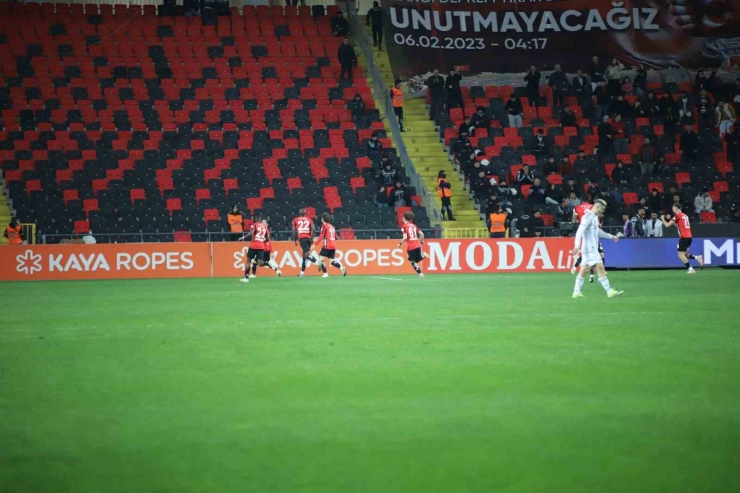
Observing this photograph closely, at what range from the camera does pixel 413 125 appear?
39.5m

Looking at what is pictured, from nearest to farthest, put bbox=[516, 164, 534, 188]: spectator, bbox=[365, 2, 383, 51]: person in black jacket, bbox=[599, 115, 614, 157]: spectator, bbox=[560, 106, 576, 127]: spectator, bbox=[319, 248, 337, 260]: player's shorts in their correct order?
bbox=[319, 248, 337, 260]: player's shorts
bbox=[516, 164, 534, 188]: spectator
bbox=[599, 115, 614, 157]: spectator
bbox=[560, 106, 576, 127]: spectator
bbox=[365, 2, 383, 51]: person in black jacket

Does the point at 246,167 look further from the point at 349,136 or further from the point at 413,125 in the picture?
the point at 413,125

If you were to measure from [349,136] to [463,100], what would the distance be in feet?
19.6

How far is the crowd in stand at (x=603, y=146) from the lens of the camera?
3372 centimetres

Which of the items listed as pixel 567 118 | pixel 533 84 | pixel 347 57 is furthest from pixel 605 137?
pixel 347 57

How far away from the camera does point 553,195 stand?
33875 millimetres

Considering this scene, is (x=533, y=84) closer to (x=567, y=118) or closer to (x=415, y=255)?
(x=567, y=118)

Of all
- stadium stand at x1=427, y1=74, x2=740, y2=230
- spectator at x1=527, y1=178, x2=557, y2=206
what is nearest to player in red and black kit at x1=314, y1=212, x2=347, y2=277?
stadium stand at x1=427, y1=74, x2=740, y2=230

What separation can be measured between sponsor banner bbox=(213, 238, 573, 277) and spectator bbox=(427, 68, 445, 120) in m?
10.1

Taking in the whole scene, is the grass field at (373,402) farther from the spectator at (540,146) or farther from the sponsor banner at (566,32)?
the sponsor banner at (566,32)

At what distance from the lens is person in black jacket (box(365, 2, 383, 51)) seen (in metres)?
41.2

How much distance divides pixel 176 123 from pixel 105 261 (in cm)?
935

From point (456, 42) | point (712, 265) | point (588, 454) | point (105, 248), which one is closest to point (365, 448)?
point (588, 454)

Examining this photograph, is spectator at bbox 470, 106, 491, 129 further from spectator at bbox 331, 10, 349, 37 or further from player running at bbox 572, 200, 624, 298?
player running at bbox 572, 200, 624, 298
